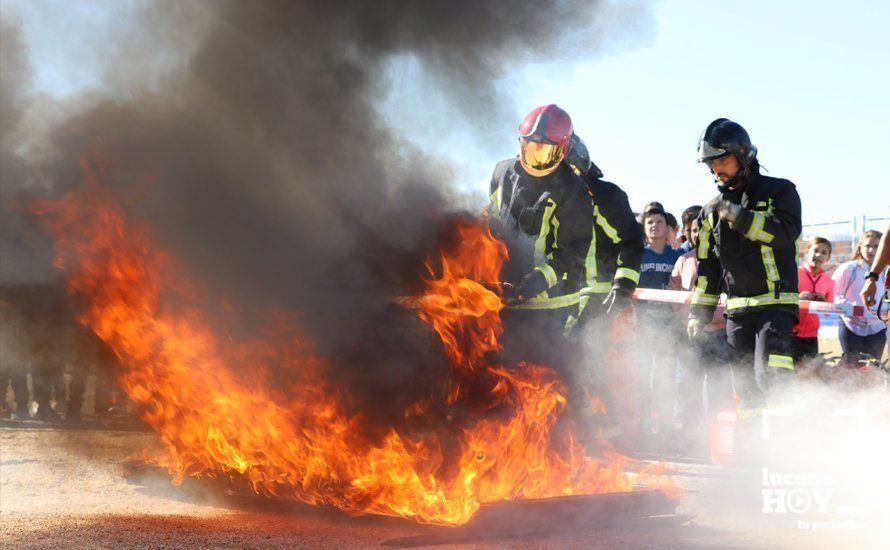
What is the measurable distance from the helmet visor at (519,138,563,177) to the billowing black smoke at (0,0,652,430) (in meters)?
0.54

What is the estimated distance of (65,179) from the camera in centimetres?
559

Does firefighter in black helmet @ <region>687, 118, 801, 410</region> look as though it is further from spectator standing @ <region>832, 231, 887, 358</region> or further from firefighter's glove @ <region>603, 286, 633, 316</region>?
spectator standing @ <region>832, 231, 887, 358</region>

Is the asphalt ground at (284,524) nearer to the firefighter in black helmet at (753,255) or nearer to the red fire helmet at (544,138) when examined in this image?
the firefighter in black helmet at (753,255)

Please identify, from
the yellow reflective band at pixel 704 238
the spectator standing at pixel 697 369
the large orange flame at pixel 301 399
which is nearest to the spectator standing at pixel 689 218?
the spectator standing at pixel 697 369

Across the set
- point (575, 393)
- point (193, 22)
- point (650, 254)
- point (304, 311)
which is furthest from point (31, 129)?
point (650, 254)

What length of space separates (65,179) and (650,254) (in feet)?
16.3

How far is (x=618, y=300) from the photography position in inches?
239

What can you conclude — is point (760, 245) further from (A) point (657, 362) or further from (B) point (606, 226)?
(A) point (657, 362)

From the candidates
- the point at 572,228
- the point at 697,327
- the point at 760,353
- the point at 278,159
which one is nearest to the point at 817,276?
the point at 697,327

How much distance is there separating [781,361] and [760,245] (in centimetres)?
68

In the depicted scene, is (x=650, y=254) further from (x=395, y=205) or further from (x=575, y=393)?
(x=395, y=205)

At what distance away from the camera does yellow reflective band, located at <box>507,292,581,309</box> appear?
6070 mm

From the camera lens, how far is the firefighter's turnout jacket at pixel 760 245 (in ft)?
16.5

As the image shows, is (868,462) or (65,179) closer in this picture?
(868,462)
